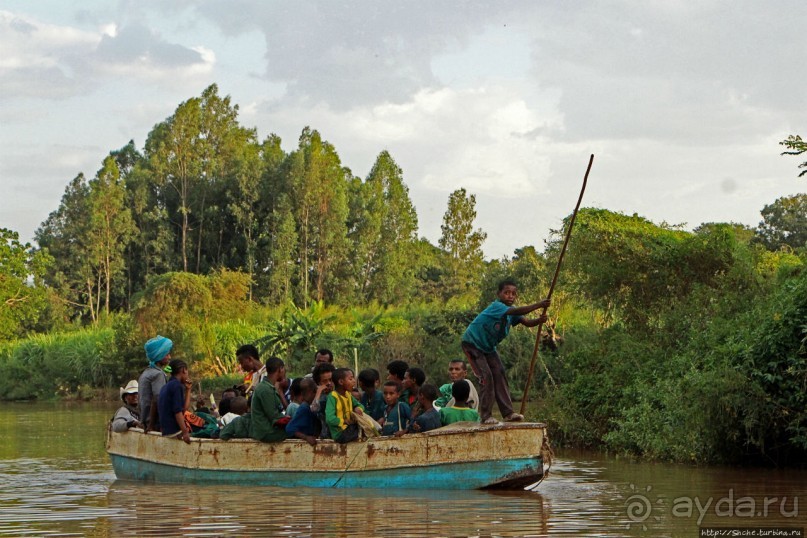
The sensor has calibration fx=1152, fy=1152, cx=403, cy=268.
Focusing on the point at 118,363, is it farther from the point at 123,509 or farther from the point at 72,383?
the point at 123,509

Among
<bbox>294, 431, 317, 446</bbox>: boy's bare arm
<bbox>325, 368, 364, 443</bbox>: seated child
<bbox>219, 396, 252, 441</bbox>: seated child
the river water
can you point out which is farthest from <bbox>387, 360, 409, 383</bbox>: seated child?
<bbox>219, 396, 252, 441</bbox>: seated child

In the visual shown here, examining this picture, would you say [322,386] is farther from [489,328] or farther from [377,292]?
[377,292]

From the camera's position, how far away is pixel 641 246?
18859mm

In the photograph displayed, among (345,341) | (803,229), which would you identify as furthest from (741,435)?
(803,229)

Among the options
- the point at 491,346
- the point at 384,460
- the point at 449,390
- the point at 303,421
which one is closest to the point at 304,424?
the point at 303,421

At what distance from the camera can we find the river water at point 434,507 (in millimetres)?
9242

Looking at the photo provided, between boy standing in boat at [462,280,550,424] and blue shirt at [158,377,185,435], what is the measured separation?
10.6 feet

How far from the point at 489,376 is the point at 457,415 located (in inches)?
20.6

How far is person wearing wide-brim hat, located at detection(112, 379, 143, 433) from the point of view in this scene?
13781 millimetres

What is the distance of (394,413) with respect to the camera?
1186cm

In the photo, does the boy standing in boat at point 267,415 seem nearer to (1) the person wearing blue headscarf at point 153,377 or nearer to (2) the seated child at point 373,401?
(2) the seated child at point 373,401

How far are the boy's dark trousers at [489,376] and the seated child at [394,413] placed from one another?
80cm

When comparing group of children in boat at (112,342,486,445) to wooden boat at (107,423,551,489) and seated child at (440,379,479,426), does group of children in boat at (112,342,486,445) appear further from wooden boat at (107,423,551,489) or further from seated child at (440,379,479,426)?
wooden boat at (107,423,551,489)

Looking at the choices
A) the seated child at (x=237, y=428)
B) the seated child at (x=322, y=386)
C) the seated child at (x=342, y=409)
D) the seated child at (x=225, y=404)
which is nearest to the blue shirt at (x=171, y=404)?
the seated child at (x=237, y=428)
